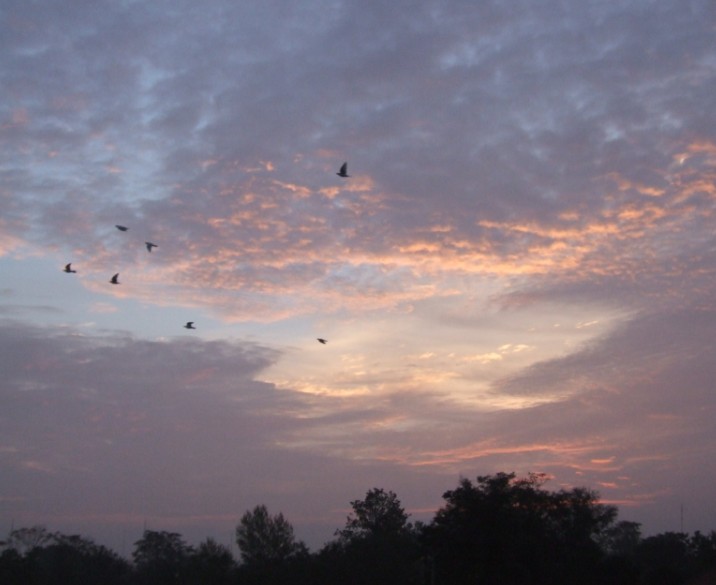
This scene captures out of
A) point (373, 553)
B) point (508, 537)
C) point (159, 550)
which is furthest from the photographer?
point (159, 550)

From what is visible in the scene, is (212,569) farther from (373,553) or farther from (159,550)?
(159,550)

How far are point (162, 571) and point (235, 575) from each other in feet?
59.3

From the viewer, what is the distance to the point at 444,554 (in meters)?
54.4

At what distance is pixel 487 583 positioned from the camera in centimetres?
5122

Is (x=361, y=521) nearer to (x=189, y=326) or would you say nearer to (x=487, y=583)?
(x=487, y=583)

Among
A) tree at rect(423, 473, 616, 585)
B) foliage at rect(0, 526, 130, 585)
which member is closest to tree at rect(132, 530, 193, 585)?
foliage at rect(0, 526, 130, 585)

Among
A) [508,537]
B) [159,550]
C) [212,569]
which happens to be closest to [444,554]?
[508,537]

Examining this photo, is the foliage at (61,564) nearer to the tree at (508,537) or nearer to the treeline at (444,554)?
the treeline at (444,554)

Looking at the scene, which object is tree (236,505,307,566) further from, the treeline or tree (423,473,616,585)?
tree (423,473,616,585)

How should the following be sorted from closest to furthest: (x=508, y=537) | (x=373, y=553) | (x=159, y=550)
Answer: (x=508, y=537) → (x=373, y=553) → (x=159, y=550)

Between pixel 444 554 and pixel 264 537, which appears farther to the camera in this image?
pixel 264 537

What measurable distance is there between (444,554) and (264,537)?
39.0 m

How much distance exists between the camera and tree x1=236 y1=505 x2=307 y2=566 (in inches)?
3420

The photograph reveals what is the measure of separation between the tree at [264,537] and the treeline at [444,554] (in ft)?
0.35
